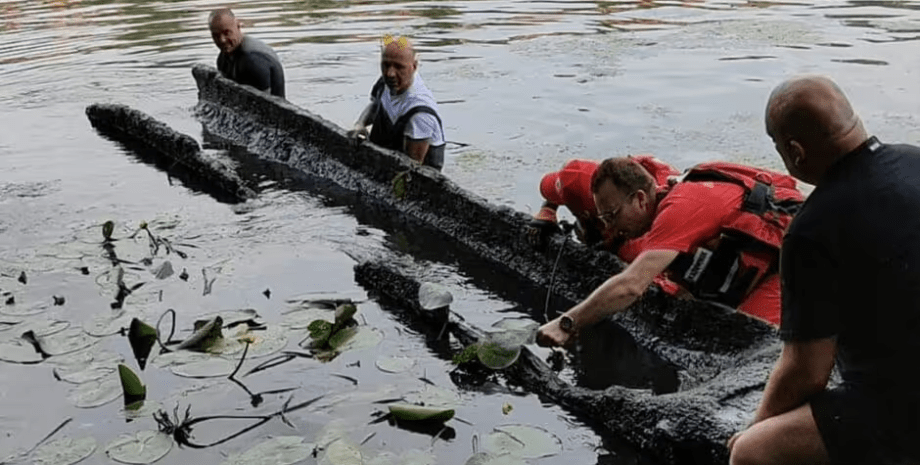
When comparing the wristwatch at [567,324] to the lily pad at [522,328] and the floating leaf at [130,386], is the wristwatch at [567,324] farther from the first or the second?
the floating leaf at [130,386]

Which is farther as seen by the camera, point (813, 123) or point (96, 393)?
point (96, 393)

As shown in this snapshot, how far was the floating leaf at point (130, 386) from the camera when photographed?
205 inches

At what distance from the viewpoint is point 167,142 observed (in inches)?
404

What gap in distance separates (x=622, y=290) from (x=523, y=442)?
0.82m

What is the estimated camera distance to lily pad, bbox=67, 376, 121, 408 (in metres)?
5.29

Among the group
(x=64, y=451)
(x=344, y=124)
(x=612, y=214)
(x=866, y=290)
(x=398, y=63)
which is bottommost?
(x=344, y=124)

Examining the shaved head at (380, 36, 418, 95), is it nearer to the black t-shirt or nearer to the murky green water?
the murky green water

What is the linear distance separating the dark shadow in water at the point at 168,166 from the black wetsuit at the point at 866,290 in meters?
6.63

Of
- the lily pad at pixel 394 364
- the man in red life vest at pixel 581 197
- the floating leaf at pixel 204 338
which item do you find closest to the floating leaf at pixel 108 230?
the floating leaf at pixel 204 338

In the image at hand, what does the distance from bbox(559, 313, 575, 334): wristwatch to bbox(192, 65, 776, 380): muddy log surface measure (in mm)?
736

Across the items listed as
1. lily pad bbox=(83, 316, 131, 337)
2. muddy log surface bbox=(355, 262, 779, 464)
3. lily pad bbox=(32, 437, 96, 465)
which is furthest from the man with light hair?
lily pad bbox=(32, 437, 96, 465)

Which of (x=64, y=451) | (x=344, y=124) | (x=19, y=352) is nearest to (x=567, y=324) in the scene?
(x=64, y=451)

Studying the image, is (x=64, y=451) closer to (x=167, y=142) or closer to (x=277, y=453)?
(x=277, y=453)

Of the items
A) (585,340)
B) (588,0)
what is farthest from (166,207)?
(588,0)
